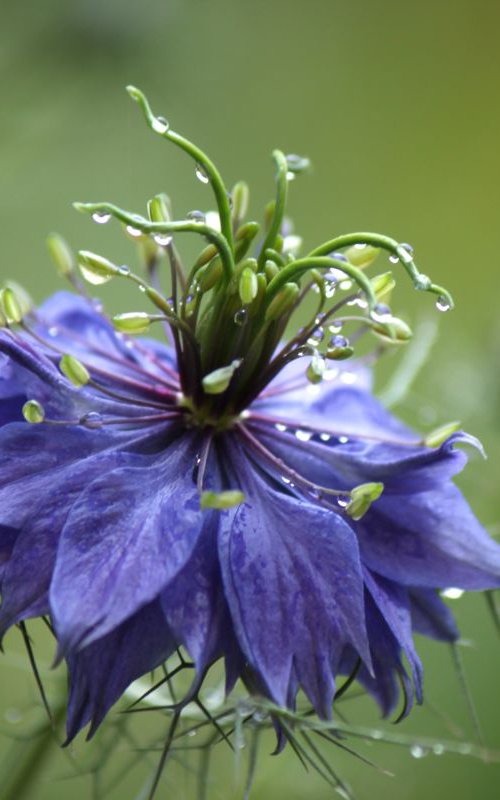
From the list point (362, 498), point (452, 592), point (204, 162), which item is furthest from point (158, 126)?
point (452, 592)

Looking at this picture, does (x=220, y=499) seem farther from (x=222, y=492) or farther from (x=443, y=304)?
(x=443, y=304)

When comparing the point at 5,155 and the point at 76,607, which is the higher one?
the point at 5,155

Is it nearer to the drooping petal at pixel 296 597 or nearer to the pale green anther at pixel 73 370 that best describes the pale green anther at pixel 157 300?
the pale green anther at pixel 73 370

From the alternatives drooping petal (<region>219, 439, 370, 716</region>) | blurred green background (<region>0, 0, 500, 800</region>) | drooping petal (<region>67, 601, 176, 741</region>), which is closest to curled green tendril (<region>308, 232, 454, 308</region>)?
drooping petal (<region>219, 439, 370, 716</region>)

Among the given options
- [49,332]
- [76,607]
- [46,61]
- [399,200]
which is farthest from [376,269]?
[76,607]

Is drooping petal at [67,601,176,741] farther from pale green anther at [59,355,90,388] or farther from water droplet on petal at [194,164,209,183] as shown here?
water droplet on petal at [194,164,209,183]

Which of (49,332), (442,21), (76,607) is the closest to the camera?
(76,607)

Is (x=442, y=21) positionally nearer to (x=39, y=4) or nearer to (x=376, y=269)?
(x=376, y=269)

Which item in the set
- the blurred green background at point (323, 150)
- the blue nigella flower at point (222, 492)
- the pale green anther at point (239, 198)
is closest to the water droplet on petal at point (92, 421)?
the blue nigella flower at point (222, 492)
